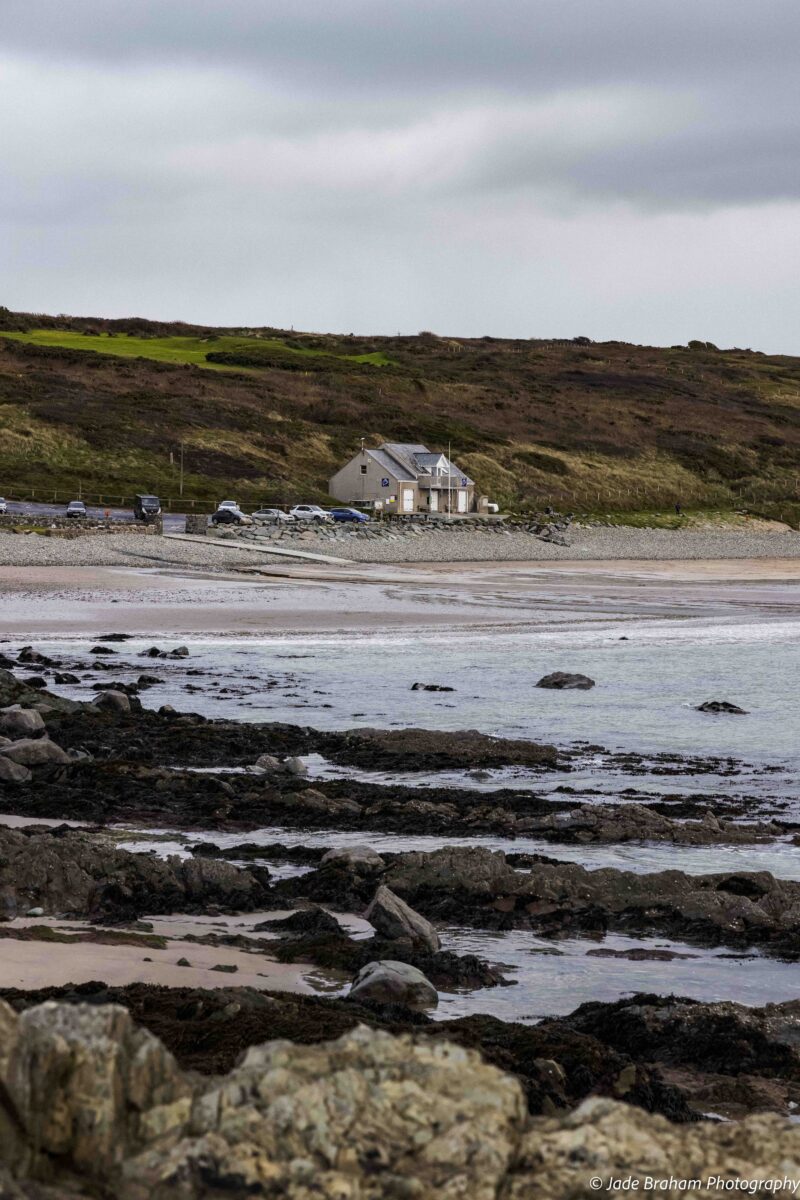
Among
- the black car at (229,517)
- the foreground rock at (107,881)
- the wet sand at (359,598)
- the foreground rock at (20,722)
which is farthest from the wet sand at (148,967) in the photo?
the black car at (229,517)

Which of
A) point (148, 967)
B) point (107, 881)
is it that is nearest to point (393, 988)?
point (148, 967)

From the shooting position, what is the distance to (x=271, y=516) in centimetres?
8438

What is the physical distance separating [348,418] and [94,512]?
165 ft

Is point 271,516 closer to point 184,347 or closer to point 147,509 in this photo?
point 147,509

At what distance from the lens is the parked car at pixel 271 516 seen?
274ft

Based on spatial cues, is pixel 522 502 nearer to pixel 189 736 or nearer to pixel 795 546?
pixel 795 546

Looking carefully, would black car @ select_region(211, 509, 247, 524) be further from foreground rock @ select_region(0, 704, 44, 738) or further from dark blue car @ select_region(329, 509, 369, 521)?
foreground rock @ select_region(0, 704, 44, 738)

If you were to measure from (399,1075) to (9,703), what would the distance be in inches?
673

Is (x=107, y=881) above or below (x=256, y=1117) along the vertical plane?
below

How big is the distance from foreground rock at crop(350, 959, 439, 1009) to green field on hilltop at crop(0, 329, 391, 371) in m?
134

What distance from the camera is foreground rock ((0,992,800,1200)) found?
3164mm

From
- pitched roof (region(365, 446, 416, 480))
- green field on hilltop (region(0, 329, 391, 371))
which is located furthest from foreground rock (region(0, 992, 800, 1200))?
green field on hilltop (region(0, 329, 391, 371))

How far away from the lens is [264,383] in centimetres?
13538

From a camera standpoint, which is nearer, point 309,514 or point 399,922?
point 399,922
